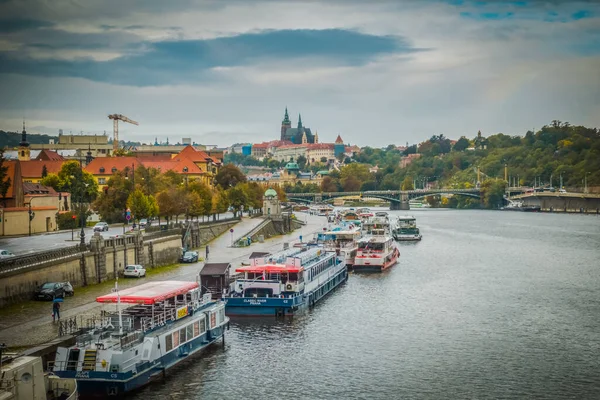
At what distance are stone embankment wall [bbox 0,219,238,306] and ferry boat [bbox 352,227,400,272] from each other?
15.2 meters

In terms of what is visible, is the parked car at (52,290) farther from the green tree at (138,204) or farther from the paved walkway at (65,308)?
the green tree at (138,204)

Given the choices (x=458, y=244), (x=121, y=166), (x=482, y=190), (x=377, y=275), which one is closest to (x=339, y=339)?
(x=377, y=275)

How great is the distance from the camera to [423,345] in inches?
1588

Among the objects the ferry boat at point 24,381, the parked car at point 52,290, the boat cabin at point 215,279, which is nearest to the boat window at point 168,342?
the ferry boat at point 24,381

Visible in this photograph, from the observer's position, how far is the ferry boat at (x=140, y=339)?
98.7ft

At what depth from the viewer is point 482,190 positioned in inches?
7485

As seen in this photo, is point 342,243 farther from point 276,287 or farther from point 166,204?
point 276,287

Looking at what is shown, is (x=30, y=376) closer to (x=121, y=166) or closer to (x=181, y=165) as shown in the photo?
(x=121, y=166)

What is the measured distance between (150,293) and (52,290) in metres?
11.1

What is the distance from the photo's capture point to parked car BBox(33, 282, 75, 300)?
4350 cm

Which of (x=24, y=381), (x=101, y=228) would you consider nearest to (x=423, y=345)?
(x=24, y=381)

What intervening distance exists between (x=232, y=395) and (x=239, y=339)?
888 centimetres

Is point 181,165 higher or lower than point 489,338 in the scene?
higher

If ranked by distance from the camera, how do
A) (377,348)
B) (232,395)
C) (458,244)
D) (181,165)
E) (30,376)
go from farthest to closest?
1. (181,165)
2. (458,244)
3. (377,348)
4. (232,395)
5. (30,376)
